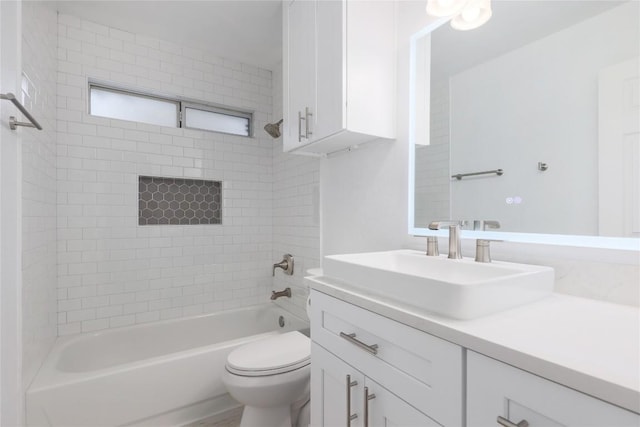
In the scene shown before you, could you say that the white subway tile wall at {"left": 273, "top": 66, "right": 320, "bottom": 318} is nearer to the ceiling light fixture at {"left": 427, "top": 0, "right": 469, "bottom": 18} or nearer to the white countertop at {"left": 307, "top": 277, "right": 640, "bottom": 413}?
the ceiling light fixture at {"left": 427, "top": 0, "right": 469, "bottom": 18}

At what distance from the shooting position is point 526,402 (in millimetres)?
536

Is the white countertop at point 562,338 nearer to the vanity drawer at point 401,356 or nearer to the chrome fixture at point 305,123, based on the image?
the vanity drawer at point 401,356

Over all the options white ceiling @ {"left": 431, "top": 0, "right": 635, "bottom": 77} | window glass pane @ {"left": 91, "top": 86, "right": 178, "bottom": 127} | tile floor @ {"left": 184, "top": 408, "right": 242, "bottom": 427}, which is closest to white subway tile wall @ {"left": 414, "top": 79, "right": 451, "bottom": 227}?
white ceiling @ {"left": 431, "top": 0, "right": 635, "bottom": 77}

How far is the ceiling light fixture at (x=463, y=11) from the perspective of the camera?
4.08 ft

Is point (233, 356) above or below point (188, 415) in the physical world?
above

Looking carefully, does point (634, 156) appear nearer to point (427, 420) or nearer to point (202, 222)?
point (427, 420)

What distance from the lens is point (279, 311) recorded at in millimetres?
2750

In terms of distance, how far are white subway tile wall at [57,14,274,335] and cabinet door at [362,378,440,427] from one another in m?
2.13

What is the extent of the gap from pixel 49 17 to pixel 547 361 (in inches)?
120

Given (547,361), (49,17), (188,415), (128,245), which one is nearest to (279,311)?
(188,415)

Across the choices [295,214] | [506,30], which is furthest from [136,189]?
[506,30]

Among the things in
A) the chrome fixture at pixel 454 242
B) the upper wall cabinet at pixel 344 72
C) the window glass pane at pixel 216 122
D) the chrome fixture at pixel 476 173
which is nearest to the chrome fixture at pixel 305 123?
the upper wall cabinet at pixel 344 72

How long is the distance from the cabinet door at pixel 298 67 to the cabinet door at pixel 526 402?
4.43 feet

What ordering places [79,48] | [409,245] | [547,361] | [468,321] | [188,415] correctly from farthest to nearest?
[79,48], [188,415], [409,245], [468,321], [547,361]
